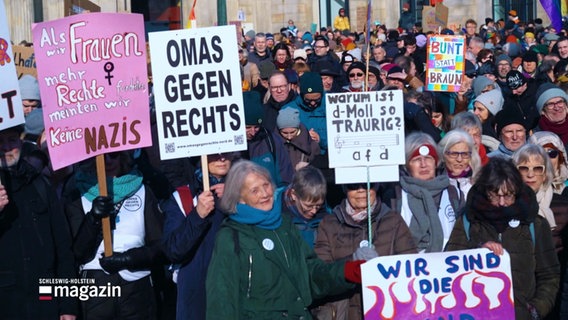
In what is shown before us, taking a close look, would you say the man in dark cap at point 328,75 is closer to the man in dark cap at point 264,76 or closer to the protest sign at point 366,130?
the man in dark cap at point 264,76

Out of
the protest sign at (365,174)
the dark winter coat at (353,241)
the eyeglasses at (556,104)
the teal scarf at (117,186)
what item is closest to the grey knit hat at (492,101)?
the eyeglasses at (556,104)

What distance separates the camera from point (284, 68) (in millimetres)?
14938

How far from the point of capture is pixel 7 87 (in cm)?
688

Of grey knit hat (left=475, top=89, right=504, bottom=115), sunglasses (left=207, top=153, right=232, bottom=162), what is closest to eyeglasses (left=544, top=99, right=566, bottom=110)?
grey knit hat (left=475, top=89, right=504, bottom=115)

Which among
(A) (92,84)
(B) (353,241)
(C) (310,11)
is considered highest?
(C) (310,11)

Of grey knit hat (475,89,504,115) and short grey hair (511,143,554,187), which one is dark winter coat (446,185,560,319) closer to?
short grey hair (511,143,554,187)

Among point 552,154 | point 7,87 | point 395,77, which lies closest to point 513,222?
point 552,154

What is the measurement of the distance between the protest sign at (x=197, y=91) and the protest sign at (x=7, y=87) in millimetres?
891

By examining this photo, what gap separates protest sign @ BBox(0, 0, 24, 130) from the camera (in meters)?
6.77

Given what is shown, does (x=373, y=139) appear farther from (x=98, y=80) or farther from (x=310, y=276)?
(x=98, y=80)

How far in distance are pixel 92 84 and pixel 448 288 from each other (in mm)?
2659

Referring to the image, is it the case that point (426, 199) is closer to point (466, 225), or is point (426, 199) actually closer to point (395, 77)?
point (466, 225)

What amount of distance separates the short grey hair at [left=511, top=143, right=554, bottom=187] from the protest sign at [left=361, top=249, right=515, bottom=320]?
1328mm

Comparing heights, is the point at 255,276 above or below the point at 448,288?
above
